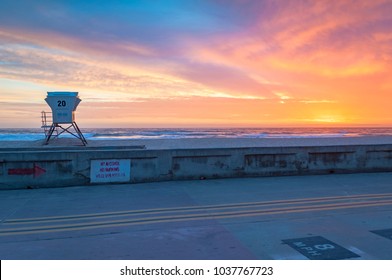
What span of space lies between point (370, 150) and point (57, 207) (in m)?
10.2

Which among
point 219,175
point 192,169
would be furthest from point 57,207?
point 219,175

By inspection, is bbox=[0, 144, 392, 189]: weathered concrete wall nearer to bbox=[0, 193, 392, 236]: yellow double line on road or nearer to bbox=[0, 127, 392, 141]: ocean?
bbox=[0, 193, 392, 236]: yellow double line on road

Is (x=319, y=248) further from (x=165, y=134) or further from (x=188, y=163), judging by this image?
(x=165, y=134)

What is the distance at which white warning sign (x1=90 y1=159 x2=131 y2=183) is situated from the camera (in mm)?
9367

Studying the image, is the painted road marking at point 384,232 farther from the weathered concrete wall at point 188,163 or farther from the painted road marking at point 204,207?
the weathered concrete wall at point 188,163

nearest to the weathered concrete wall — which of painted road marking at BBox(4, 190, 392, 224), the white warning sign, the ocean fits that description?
the white warning sign

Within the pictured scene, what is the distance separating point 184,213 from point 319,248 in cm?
264

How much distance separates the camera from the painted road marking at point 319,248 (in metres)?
4.27

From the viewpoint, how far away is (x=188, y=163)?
1012 centimetres

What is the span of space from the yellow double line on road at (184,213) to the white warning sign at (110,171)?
311cm

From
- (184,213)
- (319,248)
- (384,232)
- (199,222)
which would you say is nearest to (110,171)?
(184,213)

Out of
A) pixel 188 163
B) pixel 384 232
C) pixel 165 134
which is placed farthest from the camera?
pixel 165 134

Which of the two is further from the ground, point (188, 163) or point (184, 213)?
point (188, 163)
